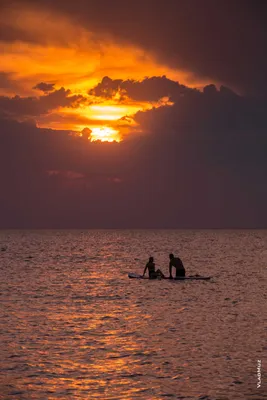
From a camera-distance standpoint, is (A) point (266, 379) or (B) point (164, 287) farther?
(B) point (164, 287)

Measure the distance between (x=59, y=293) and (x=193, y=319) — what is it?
16.8 meters

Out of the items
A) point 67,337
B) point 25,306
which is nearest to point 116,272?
point 25,306

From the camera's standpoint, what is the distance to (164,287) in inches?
2066

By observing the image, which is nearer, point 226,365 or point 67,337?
point 226,365

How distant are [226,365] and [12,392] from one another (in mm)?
7420

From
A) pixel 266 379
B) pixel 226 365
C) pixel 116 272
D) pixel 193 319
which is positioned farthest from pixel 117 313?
pixel 116 272

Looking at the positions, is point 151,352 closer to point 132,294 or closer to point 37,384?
point 37,384

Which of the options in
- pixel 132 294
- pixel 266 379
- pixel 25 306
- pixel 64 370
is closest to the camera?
pixel 266 379

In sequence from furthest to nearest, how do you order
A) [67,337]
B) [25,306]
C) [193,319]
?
[25,306], [193,319], [67,337]

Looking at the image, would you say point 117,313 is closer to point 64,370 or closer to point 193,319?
point 193,319

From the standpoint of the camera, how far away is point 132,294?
4669cm

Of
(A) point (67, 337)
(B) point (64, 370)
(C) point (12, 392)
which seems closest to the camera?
(C) point (12, 392)

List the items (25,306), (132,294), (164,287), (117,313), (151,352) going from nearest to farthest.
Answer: (151,352), (117,313), (25,306), (132,294), (164,287)

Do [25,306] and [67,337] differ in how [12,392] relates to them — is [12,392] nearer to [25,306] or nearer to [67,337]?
[67,337]
